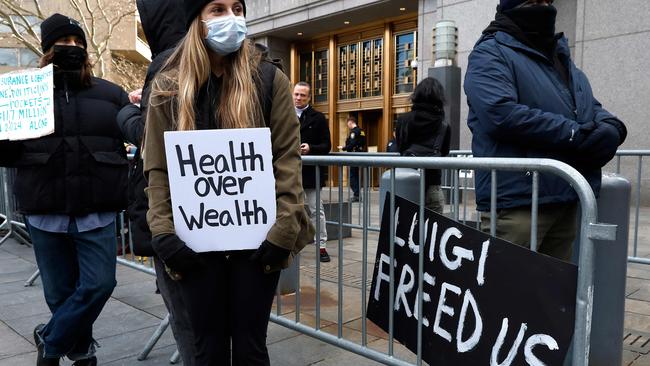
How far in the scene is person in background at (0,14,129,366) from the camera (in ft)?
9.50

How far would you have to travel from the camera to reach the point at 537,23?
101 inches

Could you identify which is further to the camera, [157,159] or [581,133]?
[581,133]

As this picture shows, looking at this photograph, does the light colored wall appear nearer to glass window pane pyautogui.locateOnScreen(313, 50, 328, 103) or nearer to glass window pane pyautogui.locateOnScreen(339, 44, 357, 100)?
glass window pane pyautogui.locateOnScreen(339, 44, 357, 100)

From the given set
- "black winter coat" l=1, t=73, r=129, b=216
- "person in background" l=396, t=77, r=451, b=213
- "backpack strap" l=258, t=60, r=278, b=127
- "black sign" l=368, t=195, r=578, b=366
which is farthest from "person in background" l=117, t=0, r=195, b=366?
"person in background" l=396, t=77, r=451, b=213

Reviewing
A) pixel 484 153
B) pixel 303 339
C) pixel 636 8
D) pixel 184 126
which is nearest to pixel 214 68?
pixel 184 126

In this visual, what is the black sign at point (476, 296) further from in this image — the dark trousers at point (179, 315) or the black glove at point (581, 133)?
the dark trousers at point (179, 315)

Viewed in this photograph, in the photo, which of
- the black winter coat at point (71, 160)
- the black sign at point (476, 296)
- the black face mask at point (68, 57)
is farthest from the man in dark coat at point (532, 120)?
the black face mask at point (68, 57)

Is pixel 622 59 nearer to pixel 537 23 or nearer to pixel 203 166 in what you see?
pixel 537 23

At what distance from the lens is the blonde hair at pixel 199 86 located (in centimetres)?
193

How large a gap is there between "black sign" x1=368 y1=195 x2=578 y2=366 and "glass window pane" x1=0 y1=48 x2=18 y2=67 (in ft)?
124

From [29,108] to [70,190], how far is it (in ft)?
1.82

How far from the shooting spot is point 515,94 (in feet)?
8.17

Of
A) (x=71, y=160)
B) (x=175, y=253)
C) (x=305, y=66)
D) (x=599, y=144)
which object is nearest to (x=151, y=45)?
(x=71, y=160)

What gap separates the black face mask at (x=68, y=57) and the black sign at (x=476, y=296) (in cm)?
194
